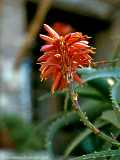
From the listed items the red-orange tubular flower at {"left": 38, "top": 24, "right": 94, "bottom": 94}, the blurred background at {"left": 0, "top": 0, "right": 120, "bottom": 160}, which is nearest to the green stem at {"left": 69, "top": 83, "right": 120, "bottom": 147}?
the red-orange tubular flower at {"left": 38, "top": 24, "right": 94, "bottom": 94}

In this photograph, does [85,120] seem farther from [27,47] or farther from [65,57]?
[27,47]

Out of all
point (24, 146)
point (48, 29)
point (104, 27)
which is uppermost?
point (104, 27)

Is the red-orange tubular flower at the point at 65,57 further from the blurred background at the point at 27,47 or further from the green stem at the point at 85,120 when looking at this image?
the blurred background at the point at 27,47

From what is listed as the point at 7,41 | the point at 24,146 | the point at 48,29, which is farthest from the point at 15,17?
the point at 48,29

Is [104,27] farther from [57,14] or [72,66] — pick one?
[72,66]

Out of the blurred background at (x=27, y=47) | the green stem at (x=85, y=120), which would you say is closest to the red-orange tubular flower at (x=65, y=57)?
the green stem at (x=85, y=120)

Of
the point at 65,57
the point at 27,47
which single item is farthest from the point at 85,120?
the point at 27,47

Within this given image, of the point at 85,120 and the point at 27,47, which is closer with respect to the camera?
the point at 85,120
